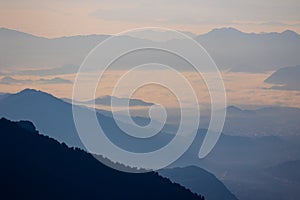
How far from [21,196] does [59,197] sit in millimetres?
14145

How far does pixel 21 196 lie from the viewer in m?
189

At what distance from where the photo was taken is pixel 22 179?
655ft

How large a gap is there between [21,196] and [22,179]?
461 inches

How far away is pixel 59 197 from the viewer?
652ft

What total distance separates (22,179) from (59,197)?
12672 millimetres

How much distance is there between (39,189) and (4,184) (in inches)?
458

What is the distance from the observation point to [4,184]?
19188 centimetres

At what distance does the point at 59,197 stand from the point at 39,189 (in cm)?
655

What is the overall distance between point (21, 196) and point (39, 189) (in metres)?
10.6

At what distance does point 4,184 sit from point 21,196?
7.19 m
